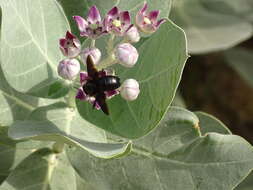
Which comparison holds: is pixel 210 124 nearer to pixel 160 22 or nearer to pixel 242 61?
pixel 160 22

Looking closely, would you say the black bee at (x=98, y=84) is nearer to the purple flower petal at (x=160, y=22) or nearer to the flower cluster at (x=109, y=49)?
the flower cluster at (x=109, y=49)

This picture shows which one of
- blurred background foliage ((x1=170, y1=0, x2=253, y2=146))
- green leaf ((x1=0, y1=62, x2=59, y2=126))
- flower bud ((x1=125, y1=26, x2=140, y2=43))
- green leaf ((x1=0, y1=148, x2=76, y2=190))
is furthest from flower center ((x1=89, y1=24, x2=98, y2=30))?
blurred background foliage ((x1=170, y1=0, x2=253, y2=146))

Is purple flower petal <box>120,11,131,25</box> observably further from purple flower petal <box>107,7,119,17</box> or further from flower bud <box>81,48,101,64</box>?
flower bud <box>81,48,101,64</box>

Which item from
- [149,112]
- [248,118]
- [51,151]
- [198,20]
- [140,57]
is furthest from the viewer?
[248,118]

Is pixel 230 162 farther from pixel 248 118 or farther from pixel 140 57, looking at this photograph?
pixel 248 118

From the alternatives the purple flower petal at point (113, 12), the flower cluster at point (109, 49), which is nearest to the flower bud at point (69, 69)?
the flower cluster at point (109, 49)

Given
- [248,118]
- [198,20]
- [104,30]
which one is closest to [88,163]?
[104,30]

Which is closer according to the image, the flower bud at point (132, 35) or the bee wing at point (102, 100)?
the bee wing at point (102, 100)
